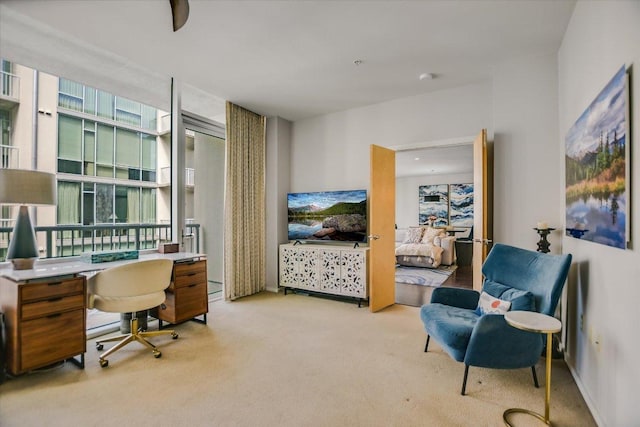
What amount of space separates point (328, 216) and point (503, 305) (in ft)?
8.46

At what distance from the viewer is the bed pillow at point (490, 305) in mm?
2284

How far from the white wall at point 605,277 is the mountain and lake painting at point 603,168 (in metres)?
0.06

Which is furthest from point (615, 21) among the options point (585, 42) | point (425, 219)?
point (425, 219)

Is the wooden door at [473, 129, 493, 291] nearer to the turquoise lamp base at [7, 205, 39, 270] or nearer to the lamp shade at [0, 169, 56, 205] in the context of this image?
the lamp shade at [0, 169, 56, 205]

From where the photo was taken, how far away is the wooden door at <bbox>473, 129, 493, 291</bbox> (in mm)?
3170

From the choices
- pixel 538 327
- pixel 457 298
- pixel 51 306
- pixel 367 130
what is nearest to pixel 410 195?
pixel 367 130

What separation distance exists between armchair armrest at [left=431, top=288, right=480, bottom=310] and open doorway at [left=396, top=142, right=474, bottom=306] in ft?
5.65

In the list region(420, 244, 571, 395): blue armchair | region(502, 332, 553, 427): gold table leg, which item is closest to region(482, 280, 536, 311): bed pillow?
region(420, 244, 571, 395): blue armchair

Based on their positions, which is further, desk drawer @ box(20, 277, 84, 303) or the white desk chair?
the white desk chair

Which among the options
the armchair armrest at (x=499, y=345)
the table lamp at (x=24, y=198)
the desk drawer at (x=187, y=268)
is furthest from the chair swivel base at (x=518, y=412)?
the table lamp at (x=24, y=198)

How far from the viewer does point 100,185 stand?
3285 mm

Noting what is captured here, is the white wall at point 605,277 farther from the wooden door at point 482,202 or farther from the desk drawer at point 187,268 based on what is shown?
the desk drawer at point 187,268

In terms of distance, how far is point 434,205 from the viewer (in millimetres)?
9180

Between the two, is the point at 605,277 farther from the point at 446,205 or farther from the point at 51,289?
the point at 446,205
